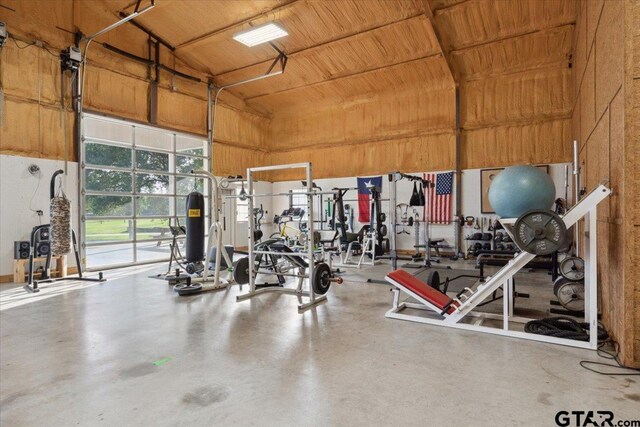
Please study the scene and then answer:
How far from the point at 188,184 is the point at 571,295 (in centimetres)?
900

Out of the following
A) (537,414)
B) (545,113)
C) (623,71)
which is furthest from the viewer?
(545,113)

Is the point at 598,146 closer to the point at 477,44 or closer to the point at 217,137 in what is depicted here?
the point at 477,44

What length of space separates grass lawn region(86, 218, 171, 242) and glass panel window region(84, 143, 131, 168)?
129cm

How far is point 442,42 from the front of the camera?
8141mm

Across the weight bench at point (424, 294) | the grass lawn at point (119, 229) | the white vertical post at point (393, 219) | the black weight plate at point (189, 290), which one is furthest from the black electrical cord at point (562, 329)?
the grass lawn at point (119, 229)

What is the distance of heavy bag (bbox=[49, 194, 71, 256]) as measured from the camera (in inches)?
232

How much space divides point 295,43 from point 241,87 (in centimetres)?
295

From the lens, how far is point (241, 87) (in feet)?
36.4

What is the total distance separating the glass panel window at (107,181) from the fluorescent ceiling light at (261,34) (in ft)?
13.4

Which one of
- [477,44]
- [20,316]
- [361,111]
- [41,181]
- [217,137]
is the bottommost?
[20,316]

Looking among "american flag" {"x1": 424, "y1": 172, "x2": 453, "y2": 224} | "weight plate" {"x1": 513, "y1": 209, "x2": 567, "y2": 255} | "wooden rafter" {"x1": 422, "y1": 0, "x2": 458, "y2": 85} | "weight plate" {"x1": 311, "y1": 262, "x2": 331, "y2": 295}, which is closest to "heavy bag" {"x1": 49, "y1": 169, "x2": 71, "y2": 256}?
"weight plate" {"x1": 311, "y1": 262, "x2": 331, "y2": 295}

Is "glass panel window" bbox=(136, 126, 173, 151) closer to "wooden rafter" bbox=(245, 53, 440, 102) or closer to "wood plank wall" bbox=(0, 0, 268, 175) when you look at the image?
"wood plank wall" bbox=(0, 0, 268, 175)

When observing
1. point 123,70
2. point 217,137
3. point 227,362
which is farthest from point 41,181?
point 227,362

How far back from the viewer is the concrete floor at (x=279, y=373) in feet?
6.89
